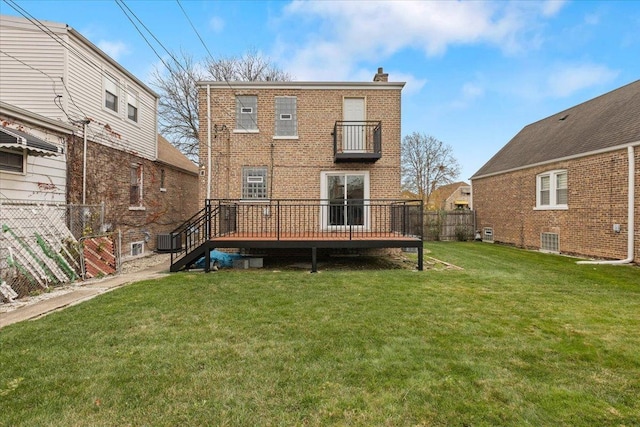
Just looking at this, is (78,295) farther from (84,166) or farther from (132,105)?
(132,105)

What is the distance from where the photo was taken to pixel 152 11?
648 centimetres

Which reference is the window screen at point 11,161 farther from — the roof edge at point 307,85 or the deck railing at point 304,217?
the roof edge at point 307,85

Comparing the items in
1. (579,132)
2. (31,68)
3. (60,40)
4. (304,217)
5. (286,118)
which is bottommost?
(304,217)

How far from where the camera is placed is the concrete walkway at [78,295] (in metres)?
4.56

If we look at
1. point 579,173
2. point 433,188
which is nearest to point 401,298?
point 579,173

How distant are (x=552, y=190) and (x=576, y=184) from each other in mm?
1226

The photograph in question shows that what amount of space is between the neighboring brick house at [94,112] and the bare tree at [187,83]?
9152 mm

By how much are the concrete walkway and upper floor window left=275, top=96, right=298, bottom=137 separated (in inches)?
218

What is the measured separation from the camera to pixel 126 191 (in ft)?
34.4

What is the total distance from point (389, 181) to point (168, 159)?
31.3ft

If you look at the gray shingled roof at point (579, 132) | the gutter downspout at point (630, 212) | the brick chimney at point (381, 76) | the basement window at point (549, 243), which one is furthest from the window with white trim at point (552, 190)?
the brick chimney at point (381, 76)

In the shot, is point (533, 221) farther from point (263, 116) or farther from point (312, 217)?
point (263, 116)

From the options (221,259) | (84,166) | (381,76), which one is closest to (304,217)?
(221,259)

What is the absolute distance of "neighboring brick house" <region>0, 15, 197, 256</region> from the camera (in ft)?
26.6
